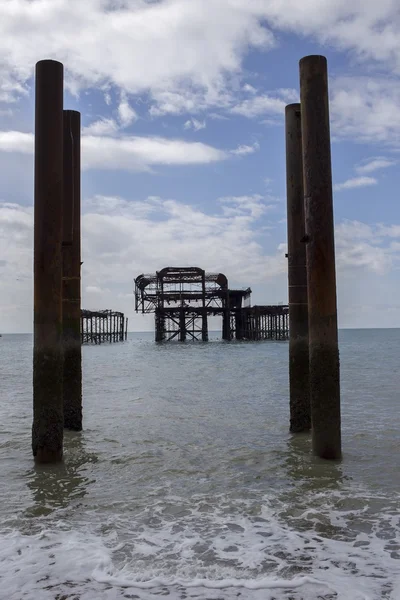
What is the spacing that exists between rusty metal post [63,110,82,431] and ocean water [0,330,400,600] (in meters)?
0.93

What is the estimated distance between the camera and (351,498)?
6.05 meters

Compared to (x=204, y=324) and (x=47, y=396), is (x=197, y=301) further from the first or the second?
(x=47, y=396)

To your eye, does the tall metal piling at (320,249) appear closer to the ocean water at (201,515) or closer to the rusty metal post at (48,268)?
the ocean water at (201,515)

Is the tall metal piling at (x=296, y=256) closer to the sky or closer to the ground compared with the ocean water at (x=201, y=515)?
closer to the sky

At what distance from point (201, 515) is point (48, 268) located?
3689mm

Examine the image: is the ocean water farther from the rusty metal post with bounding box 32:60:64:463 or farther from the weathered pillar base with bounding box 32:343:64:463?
the rusty metal post with bounding box 32:60:64:463

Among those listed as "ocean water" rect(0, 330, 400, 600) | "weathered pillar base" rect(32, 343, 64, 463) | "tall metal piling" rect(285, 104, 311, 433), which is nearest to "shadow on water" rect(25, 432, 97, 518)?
"ocean water" rect(0, 330, 400, 600)

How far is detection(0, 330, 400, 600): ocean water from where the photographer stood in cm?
409

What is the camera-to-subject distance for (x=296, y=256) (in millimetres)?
8906

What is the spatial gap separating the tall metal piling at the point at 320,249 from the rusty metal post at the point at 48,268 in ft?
11.0

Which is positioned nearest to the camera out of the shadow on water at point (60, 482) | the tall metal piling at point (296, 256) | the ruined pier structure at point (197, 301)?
the shadow on water at point (60, 482)

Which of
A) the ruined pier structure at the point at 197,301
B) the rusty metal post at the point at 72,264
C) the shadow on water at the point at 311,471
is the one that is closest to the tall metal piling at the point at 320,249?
the shadow on water at the point at 311,471

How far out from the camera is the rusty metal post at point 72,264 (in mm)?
9445

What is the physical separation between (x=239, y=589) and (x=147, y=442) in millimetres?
5658
